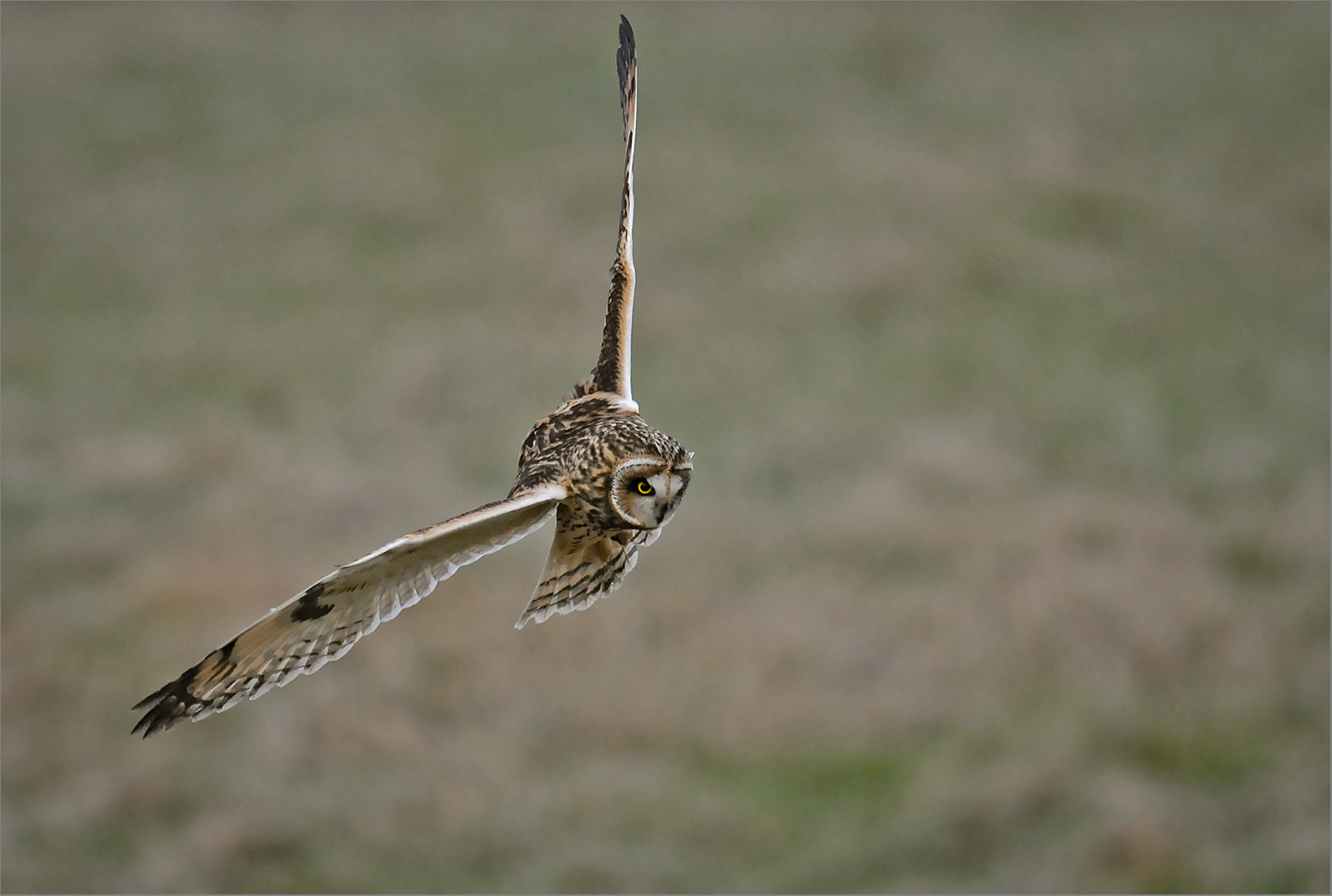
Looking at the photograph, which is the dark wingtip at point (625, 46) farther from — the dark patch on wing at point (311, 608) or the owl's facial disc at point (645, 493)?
the dark patch on wing at point (311, 608)

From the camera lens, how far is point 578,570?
3492 mm

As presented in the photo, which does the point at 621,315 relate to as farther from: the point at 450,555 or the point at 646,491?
the point at 450,555

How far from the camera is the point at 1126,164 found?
24.0m

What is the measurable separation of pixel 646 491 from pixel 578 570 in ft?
1.43

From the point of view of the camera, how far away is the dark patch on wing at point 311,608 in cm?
305

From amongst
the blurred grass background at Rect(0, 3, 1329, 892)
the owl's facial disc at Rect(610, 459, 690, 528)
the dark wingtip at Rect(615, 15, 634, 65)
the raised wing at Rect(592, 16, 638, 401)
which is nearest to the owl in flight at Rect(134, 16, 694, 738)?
the owl's facial disc at Rect(610, 459, 690, 528)

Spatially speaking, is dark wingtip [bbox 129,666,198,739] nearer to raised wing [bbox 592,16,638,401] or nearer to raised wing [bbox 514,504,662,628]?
raised wing [bbox 514,504,662,628]

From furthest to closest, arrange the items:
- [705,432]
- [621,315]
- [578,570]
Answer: [705,432], [621,315], [578,570]

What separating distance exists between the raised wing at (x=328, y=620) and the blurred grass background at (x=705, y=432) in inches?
435

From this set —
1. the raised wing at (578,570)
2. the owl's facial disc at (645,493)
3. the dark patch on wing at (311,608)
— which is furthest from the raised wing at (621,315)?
the dark patch on wing at (311,608)

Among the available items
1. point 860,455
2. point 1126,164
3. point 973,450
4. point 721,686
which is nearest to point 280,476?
point 721,686

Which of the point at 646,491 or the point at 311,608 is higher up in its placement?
the point at 646,491

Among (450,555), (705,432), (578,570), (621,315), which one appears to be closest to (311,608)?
(450,555)

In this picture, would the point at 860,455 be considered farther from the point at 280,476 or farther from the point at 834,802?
the point at 280,476
